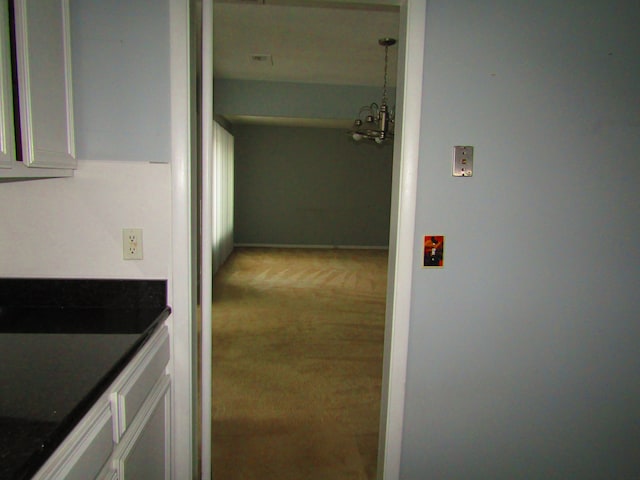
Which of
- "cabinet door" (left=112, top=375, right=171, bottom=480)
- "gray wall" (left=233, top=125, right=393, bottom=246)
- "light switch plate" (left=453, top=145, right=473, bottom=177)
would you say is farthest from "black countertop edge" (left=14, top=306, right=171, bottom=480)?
"gray wall" (left=233, top=125, right=393, bottom=246)

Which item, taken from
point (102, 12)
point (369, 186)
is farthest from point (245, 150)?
point (102, 12)

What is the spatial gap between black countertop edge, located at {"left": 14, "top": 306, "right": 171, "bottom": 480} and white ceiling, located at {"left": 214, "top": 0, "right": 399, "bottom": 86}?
6.17 ft

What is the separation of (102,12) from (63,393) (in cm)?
123

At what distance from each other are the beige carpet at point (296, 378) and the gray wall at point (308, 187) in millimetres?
3086

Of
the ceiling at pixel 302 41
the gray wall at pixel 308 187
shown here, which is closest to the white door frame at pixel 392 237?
the ceiling at pixel 302 41

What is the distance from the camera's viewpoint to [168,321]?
5.40 ft

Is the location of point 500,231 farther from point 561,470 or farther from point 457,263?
point 561,470

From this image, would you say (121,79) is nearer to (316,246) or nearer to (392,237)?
(392,237)

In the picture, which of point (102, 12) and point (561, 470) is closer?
point (102, 12)

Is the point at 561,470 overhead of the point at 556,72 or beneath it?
beneath

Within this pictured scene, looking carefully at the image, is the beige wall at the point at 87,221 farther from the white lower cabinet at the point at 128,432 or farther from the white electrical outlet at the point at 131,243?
the white lower cabinet at the point at 128,432

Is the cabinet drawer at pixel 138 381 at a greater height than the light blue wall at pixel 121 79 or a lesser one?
lesser

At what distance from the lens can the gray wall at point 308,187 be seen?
347 inches

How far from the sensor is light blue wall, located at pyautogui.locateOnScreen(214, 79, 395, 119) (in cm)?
565
